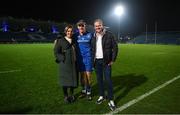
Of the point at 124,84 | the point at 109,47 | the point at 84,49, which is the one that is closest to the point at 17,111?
the point at 84,49

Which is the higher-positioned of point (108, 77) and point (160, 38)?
point (160, 38)

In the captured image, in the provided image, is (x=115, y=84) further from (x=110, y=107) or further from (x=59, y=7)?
(x=59, y=7)

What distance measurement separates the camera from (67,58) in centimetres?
654

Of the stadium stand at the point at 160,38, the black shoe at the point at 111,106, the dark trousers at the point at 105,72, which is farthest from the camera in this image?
the stadium stand at the point at 160,38

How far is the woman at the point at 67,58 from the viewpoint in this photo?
6508mm

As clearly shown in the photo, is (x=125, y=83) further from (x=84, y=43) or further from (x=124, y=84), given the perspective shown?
(x=84, y=43)

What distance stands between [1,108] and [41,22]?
70.1 metres

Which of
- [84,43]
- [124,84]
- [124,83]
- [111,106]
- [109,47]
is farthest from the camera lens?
[124,83]

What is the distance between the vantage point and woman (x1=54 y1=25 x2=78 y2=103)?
6.51 m

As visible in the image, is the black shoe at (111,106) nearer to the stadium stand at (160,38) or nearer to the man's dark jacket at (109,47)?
the man's dark jacket at (109,47)

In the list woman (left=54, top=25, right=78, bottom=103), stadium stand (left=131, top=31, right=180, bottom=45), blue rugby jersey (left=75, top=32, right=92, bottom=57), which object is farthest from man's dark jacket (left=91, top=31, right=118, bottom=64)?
stadium stand (left=131, top=31, right=180, bottom=45)

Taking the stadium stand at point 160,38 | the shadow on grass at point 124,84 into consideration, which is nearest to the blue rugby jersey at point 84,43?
the shadow on grass at point 124,84

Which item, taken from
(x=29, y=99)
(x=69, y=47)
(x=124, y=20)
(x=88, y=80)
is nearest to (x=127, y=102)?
(x=88, y=80)

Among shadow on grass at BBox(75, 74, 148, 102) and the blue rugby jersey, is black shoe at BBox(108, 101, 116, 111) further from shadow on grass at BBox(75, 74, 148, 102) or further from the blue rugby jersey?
the blue rugby jersey
